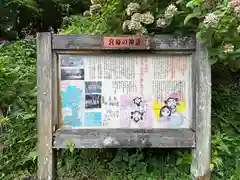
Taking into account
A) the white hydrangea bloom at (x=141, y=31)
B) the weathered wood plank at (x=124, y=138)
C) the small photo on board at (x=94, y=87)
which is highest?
the white hydrangea bloom at (x=141, y=31)

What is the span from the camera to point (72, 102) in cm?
238

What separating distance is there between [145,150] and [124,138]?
463 millimetres

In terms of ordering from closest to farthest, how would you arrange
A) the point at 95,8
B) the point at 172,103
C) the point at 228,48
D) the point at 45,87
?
1. the point at 228,48
2. the point at 45,87
3. the point at 172,103
4. the point at 95,8

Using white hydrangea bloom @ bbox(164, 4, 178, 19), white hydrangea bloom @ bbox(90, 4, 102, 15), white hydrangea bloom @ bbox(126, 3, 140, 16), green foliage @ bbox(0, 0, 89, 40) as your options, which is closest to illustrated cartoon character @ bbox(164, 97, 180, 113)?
white hydrangea bloom @ bbox(164, 4, 178, 19)

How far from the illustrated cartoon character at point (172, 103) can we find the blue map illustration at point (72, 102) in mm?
681

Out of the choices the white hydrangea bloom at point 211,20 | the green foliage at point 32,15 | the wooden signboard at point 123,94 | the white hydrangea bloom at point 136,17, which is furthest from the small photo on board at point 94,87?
the green foliage at point 32,15

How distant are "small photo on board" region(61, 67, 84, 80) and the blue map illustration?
71mm

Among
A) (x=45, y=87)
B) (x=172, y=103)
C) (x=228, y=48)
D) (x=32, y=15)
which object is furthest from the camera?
(x=32, y=15)

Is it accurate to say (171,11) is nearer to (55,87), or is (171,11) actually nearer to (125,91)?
(125,91)

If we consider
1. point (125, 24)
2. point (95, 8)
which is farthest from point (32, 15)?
point (125, 24)

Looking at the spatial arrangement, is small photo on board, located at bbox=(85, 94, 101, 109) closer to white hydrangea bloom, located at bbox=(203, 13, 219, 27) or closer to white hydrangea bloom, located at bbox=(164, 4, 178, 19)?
white hydrangea bloom, located at bbox=(164, 4, 178, 19)

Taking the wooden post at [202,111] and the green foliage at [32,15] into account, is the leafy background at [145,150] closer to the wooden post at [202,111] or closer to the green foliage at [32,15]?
the wooden post at [202,111]

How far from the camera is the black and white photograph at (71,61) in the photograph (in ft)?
7.77

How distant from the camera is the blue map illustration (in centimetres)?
237
